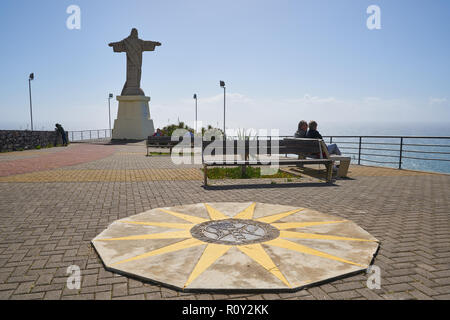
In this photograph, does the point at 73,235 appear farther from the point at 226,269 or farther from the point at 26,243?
the point at 226,269

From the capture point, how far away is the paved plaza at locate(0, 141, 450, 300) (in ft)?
9.15

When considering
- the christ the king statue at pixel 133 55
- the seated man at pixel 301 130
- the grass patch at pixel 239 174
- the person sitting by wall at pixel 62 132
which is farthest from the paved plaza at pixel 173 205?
the christ the king statue at pixel 133 55

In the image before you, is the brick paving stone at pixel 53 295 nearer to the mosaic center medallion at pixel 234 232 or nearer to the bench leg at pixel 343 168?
the mosaic center medallion at pixel 234 232

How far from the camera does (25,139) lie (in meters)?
20.2

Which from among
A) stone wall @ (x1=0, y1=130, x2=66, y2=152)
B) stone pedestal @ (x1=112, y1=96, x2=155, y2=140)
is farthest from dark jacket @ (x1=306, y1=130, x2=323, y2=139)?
stone pedestal @ (x1=112, y1=96, x2=155, y2=140)

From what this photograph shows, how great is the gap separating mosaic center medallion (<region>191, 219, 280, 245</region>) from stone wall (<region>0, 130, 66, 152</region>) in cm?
1823

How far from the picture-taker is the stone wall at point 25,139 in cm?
1833

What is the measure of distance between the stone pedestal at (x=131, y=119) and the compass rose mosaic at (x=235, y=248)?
27858 mm

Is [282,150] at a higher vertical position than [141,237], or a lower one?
higher

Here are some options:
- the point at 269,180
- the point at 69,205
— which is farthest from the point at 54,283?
the point at 269,180
